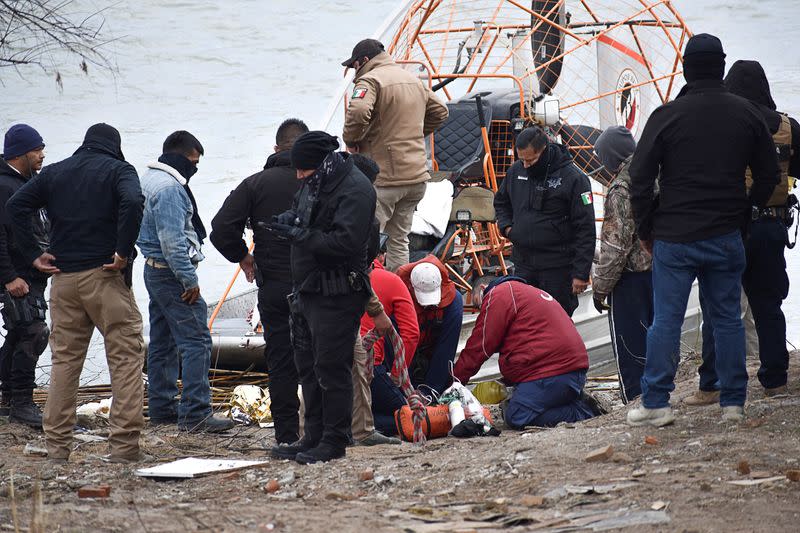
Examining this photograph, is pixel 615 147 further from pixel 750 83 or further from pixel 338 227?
pixel 338 227

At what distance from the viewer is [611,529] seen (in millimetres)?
2977

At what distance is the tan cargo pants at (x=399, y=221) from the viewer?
5895mm

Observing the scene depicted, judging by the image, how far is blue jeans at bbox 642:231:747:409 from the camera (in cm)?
394

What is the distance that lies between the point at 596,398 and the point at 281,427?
162 centimetres

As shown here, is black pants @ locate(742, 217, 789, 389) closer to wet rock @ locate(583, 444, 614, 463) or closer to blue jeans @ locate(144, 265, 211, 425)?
wet rock @ locate(583, 444, 614, 463)

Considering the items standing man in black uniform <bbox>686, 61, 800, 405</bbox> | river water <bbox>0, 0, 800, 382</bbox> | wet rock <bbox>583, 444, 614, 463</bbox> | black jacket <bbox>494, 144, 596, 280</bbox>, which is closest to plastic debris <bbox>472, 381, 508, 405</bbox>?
black jacket <bbox>494, 144, 596, 280</bbox>

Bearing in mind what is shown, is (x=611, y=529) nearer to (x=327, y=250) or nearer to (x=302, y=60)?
(x=327, y=250)

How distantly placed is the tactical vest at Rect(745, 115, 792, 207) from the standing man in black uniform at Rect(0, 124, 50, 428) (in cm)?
319

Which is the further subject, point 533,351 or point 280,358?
point 533,351

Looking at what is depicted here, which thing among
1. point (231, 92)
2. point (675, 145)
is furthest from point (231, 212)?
point (231, 92)

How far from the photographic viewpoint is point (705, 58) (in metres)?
3.93

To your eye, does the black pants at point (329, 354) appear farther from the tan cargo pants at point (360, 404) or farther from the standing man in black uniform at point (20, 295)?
the standing man in black uniform at point (20, 295)

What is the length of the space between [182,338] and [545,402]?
1738 mm

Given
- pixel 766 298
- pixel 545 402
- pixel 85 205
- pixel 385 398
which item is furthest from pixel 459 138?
pixel 85 205
